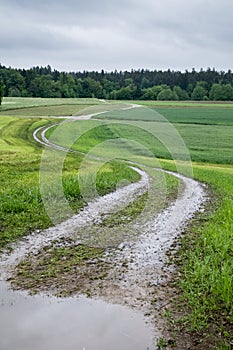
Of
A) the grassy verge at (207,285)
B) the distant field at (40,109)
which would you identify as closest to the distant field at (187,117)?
the distant field at (40,109)

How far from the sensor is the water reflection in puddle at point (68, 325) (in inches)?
235

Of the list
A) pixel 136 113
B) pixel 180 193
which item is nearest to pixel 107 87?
pixel 136 113

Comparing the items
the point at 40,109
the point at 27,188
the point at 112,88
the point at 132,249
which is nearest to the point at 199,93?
the point at 112,88

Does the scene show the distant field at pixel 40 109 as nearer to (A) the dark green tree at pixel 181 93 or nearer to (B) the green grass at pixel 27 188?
A: (B) the green grass at pixel 27 188

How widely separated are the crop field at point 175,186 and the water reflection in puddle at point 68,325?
0.75 m

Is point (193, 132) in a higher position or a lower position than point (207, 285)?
lower

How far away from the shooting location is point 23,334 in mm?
6203

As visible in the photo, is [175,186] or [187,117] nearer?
[175,186]

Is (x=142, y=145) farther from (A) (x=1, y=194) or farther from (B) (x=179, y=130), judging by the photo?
(A) (x=1, y=194)

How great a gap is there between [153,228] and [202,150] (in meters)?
30.4

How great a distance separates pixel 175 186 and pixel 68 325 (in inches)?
578

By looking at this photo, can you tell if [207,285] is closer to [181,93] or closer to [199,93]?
[199,93]

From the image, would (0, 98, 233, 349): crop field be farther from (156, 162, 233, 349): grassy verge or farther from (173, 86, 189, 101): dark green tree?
(173, 86, 189, 101): dark green tree

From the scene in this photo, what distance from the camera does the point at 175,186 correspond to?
20.6m
